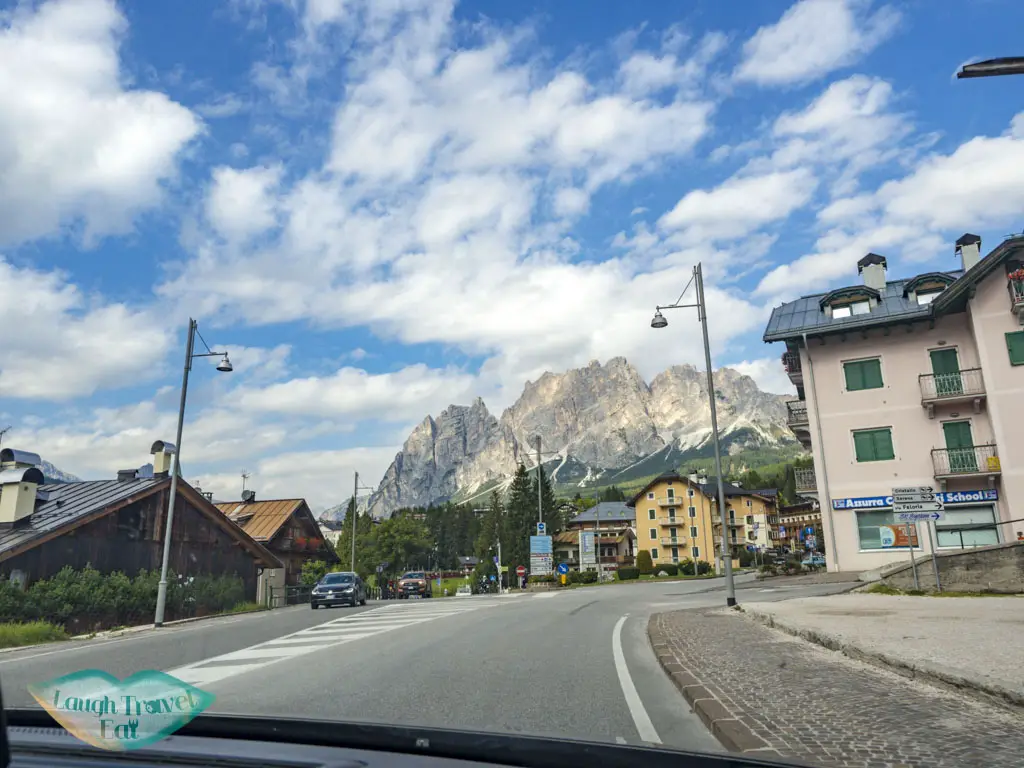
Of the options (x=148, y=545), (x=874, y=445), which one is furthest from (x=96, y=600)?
(x=874, y=445)

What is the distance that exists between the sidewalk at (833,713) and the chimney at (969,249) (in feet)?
101

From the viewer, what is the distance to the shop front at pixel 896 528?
29.7 meters

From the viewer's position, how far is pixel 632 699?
730cm

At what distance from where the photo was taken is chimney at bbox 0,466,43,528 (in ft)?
75.5

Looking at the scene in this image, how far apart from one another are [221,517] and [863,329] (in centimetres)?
2915

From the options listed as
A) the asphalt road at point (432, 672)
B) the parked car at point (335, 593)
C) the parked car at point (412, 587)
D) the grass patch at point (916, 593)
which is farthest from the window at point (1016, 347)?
the parked car at point (412, 587)

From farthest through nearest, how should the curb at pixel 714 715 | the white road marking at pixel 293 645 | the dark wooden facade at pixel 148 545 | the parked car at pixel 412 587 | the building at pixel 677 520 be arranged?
the building at pixel 677 520 → the parked car at pixel 412 587 → the dark wooden facade at pixel 148 545 → the white road marking at pixel 293 645 → the curb at pixel 714 715

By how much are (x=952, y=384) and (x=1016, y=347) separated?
2.68 metres

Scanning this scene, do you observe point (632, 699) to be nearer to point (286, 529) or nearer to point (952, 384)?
point (952, 384)

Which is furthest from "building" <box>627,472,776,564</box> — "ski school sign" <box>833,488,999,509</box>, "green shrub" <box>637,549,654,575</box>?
"ski school sign" <box>833,488,999,509</box>

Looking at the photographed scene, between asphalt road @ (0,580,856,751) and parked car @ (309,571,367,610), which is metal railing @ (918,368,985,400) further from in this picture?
parked car @ (309,571,367,610)

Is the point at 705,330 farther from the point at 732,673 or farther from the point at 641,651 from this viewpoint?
the point at 732,673

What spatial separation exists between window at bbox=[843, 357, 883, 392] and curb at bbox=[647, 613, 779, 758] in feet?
88.2

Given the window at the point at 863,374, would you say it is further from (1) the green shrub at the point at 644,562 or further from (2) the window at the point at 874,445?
(1) the green shrub at the point at 644,562
